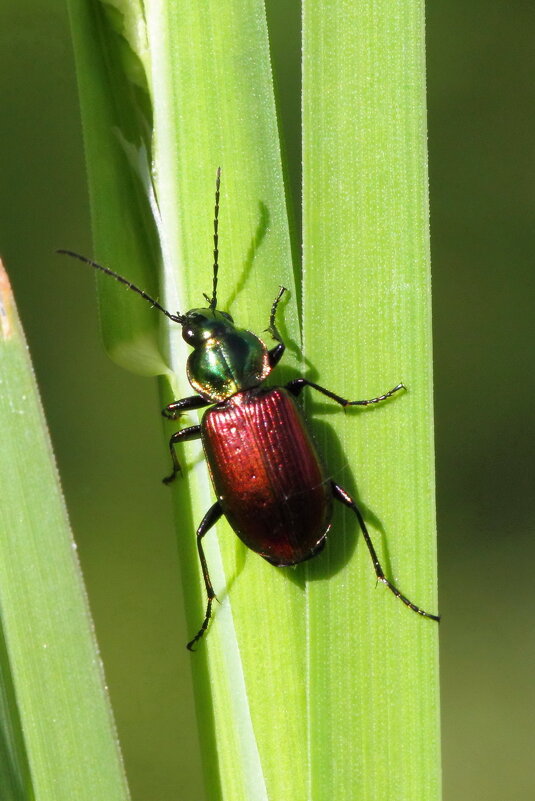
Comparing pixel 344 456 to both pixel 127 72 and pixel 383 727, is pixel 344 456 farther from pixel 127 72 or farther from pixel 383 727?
pixel 127 72

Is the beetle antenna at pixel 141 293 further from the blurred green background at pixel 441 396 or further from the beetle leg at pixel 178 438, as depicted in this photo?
the blurred green background at pixel 441 396

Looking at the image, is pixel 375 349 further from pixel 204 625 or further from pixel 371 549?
pixel 204 625

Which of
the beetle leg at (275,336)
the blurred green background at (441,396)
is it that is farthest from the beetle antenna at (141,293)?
the blurred green background at (441,396)

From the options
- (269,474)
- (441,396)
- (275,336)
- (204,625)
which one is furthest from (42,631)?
(441,396)

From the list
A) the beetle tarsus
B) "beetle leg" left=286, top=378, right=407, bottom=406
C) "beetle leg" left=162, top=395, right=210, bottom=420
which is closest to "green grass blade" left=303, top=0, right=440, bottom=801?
"beetle leg" left=286, top=378, right=407, bottom=406

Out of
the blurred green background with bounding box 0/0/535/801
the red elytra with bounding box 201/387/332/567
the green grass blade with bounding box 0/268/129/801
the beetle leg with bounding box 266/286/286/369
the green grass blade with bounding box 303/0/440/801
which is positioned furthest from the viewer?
the blurred green background with bounding box 0/0/535/801

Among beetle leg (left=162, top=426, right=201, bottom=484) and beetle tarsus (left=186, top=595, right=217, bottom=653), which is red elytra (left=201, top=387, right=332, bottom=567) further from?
beetle tarsus (left=186, top=595, right=217, bottom=653)
